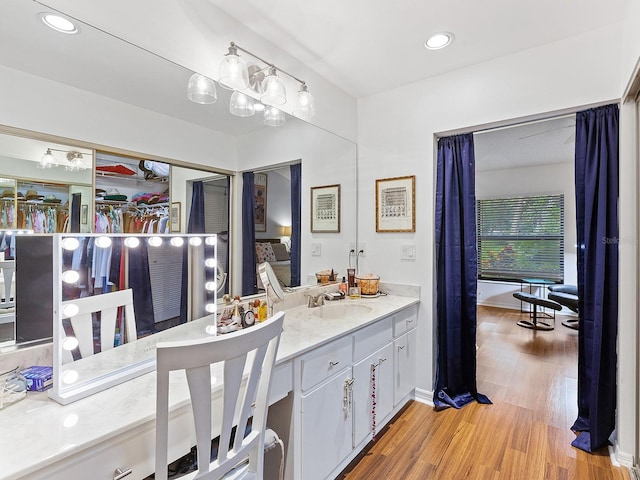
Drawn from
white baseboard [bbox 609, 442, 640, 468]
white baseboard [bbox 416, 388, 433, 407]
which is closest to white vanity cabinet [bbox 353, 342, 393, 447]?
white baseboard [bbox 416, 388, 433, 407]

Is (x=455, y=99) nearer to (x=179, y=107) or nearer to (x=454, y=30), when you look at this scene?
(x=454, y=30)

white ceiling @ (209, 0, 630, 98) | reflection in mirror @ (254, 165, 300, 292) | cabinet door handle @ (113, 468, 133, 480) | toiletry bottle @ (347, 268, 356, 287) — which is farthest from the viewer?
toiletry bottle @ (347, 268, 356, 287)

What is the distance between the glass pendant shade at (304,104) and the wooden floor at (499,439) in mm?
2225

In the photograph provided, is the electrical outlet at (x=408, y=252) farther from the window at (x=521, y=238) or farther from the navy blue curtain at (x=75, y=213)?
the window at (x=521, y=238)

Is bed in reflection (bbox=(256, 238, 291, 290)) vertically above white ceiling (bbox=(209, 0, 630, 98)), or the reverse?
white ceiling (bbox=(209, 0, 630, 98))

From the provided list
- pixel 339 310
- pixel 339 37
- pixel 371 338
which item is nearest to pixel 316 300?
pixel 339 310

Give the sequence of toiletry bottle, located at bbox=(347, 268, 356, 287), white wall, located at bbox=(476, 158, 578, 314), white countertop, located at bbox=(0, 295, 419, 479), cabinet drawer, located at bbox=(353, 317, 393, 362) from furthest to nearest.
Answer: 1. white wall, located at bbox=(476, 158, 578, 314)
2. toiletry bottle, located at bbox=(347, 268, 356, 287)
3. cabinet drawer, located at bbox=(353, 317, 393, 362)
4. white countertop, located at bbox=(0, 295, 419, 479)

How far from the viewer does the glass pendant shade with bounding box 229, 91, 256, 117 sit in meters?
1.81

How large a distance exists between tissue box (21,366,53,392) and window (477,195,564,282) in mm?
6307

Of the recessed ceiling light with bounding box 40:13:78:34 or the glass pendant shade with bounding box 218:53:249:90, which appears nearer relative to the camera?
the recessed ceiling light with bounding box 40:13:78:34

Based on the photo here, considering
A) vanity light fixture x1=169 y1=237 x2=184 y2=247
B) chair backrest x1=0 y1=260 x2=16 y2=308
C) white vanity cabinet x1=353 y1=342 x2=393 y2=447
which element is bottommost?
white vanity cabinet x1=353 y1=342 x2=393 y2=447

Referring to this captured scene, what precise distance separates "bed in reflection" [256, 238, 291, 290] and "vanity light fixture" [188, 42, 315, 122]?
0.78 m

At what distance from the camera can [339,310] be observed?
2.34 metres

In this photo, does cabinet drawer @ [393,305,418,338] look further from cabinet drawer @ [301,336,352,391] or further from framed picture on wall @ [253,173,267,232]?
framed picture on wall @ [253,173,267,232]
